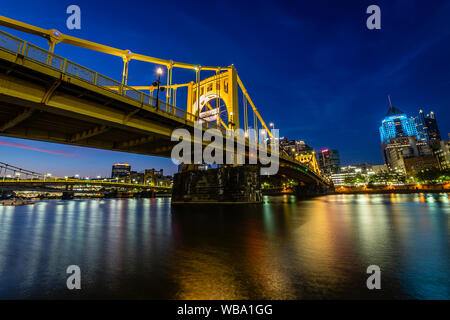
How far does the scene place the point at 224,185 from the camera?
28.3 metres

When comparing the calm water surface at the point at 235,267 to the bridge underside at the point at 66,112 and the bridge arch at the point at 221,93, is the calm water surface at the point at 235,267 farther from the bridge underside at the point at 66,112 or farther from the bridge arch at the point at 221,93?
the bridge arch at the point at 221,93

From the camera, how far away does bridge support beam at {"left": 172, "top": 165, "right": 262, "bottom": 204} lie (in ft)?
90.0

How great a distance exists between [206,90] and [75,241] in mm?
35143

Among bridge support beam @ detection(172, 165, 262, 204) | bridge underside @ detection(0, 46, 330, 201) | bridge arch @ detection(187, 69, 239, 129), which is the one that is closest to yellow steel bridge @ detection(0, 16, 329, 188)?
bridge underside @ detection(0, 46, 330, 201)

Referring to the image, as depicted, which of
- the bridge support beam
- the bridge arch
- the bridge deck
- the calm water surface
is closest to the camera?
the calm water surface

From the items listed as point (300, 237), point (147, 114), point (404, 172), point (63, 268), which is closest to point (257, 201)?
point (147, 114)

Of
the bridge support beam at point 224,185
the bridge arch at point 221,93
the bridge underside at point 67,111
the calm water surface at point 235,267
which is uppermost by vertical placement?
the bridge arch at point 221,93

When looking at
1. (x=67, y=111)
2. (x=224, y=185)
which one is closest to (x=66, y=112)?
(x=67, y=111)

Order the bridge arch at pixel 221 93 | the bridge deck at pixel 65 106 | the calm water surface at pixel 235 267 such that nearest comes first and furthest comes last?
the calm water surface at pixel 235 267 → the bridge deck at pixel 65 106 → the bridge arch at pixel 221 93

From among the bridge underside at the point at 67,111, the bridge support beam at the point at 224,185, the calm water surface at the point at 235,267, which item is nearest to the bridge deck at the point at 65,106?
the bridge underside at the point at 67,111

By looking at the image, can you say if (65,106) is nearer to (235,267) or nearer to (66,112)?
(66,112)

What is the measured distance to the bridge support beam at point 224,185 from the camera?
1080 inches

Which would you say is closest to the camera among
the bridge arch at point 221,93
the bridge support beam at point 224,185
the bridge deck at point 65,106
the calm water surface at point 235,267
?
the calm water surface at point 235,267

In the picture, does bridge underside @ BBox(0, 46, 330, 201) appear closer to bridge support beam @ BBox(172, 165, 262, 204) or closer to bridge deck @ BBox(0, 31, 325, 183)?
bridge deck @ BBox(0, 31, 325, 183)
